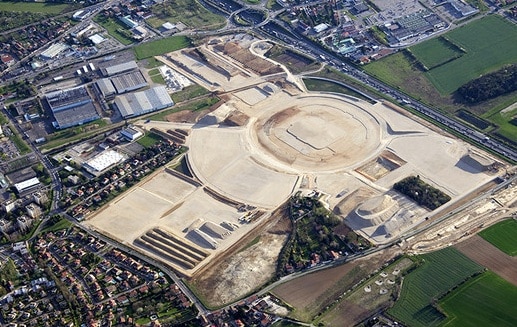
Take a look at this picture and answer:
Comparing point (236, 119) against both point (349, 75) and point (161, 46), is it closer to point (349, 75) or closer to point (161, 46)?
point (349, 75)

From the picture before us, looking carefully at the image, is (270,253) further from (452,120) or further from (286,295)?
(452,120)

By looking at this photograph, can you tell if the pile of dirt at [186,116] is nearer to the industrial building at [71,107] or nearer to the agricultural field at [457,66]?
the industrial building at [71,107]

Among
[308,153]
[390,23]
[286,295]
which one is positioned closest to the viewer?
[286,295]

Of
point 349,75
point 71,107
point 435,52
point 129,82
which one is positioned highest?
point 435,52

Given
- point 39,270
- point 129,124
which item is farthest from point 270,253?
point 129,124

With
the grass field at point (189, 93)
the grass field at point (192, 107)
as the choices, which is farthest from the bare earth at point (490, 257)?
the grass field at point (189, 93)

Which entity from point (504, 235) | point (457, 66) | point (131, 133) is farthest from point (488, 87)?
point (131, 133)
